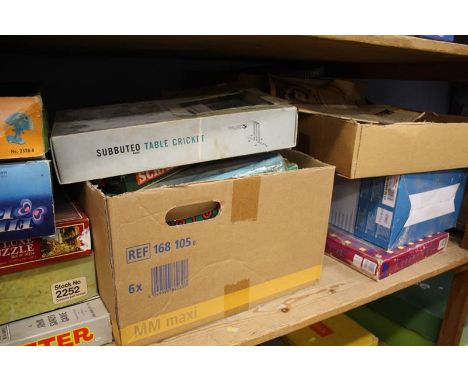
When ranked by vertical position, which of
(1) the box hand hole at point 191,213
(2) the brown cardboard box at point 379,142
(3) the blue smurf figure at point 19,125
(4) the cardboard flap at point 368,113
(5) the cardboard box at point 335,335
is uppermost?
(3) the blue smurf figure at point 19,125

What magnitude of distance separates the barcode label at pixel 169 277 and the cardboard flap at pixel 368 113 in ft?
1.26

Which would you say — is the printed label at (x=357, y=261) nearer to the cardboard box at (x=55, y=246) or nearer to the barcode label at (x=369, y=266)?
the barcode label at (x=369, y=266)

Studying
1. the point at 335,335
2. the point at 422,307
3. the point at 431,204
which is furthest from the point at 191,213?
the point at 422,307

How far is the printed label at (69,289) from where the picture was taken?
1.94 ft

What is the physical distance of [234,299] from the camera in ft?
2.10

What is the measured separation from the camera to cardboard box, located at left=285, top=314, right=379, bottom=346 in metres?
1.05

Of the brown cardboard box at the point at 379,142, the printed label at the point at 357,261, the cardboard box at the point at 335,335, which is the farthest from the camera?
the cardboard box at the point at 335,335

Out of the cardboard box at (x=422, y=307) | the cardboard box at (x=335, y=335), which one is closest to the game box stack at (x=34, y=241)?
the cardboard box at (x=335, y=335)

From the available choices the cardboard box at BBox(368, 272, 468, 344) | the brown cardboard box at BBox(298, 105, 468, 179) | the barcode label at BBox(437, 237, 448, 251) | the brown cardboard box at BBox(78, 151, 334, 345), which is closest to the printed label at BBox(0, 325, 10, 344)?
the brown cardboard box at BBox(78, 151, 334, 345)

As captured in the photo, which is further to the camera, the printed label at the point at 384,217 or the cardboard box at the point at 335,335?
the cardboard box at the point at 335,335

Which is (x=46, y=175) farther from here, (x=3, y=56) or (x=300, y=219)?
(x=3, y=56)

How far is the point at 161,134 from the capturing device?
55 centimetres

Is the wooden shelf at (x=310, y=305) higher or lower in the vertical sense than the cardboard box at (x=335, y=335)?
higher

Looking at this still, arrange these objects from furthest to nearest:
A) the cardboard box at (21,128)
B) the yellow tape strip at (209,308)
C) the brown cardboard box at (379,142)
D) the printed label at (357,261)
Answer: the printed label at (357,261) < the brown cardboard box at (379,142) < the yellow tape strip at (209,308) < the cardboard box at (21,128)
